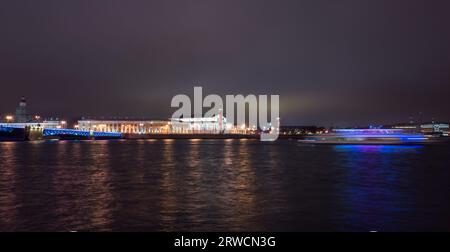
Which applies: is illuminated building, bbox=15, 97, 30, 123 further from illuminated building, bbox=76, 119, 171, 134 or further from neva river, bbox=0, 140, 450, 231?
neva river, bbox=0, 140, 450, 231

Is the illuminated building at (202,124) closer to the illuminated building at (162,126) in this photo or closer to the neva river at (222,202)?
the illuminated building at (162,126)

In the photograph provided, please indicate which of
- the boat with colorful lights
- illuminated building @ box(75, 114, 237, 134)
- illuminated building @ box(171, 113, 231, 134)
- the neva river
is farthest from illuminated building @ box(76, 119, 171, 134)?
the neva river

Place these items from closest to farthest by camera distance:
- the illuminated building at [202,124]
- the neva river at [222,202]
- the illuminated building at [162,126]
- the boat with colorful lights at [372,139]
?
1. the neva river at [222,202]
2. the boat with colorful lights at [372,139]
3. the illuminated building at [162,126]
4. the illuminated building at [202,124]

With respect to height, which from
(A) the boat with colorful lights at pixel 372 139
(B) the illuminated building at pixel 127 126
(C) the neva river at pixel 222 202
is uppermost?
(B) the illuminated building at pixel 127 126

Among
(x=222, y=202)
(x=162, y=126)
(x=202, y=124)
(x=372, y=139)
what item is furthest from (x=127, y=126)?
(x=222, y=202)

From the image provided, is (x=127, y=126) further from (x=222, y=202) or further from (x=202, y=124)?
(x=222, y=202)

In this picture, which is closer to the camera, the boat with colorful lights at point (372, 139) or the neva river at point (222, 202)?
the neva river at point (222, 202)

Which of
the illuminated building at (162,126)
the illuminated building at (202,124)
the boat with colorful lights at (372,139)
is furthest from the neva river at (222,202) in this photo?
the illuminated building at (202,124)

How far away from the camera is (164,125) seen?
136 meters

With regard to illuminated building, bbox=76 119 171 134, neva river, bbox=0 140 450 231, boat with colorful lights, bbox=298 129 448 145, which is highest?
illuminated building, bbox=76 119 171 134

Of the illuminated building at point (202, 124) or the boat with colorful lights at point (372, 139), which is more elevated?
the illuminated building at point (202, 124)

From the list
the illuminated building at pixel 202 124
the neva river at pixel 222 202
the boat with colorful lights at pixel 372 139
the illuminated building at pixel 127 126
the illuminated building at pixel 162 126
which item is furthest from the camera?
the illuminated building at pixel 202 124
